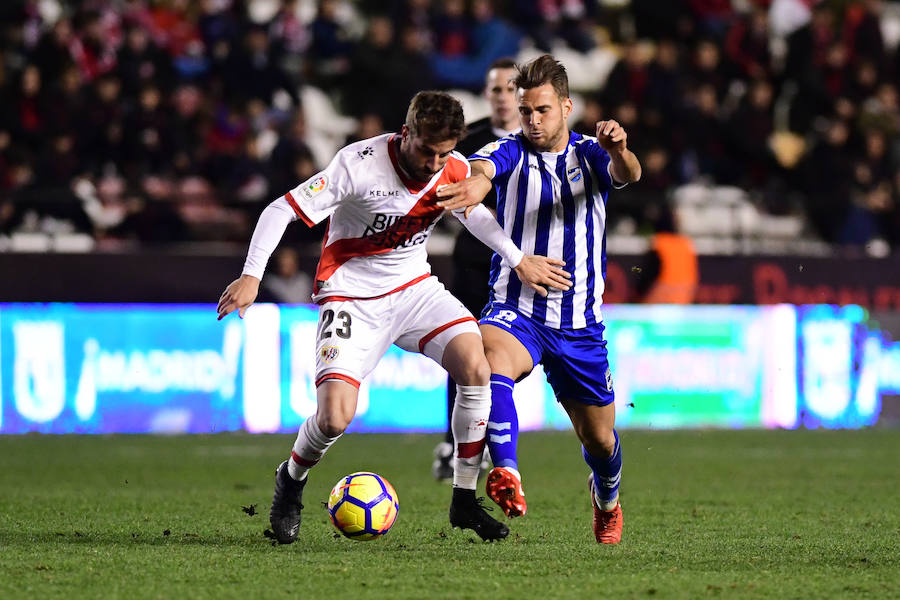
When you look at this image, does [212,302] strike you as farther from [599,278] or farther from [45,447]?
[599,278]

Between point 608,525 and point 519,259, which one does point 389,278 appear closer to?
point 519,259

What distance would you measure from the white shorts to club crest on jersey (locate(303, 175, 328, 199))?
516mm

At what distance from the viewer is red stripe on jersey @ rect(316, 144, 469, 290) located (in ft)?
19.2

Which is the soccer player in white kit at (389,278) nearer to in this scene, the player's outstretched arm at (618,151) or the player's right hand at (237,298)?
the player's right hand at (237,298)

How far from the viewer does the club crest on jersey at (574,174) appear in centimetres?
593

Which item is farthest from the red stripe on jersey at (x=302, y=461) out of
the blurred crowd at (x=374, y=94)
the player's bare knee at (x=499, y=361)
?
the blurred crowd at (x=374, y=94)

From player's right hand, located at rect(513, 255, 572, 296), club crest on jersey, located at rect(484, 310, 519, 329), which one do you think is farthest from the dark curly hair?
club crest on jersey, located at rect(484, 310, 519, 329)

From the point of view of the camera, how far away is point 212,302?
11.9 m

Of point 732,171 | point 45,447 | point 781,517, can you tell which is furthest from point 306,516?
point 732,171

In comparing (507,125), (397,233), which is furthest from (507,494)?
(507,125)

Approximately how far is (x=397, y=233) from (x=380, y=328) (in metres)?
0.40

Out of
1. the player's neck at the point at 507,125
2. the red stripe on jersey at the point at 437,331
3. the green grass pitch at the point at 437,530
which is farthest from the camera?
the player's neck at the point at 507,125

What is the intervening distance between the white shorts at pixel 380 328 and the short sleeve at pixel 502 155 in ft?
1.96

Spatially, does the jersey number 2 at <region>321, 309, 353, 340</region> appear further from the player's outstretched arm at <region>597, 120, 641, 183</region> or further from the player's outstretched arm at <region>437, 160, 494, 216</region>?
the player's outstretched arm at <region>597, 120, 641, 183</region>
